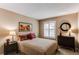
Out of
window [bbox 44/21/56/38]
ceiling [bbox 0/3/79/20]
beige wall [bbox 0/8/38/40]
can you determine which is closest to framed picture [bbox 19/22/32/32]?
beige wall [bbox 0/8/38/40]

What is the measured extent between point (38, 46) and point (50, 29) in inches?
16.3

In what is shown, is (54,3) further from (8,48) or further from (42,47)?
(8,48)

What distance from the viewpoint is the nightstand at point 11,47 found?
1373 millimetres

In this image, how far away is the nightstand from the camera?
137 cm

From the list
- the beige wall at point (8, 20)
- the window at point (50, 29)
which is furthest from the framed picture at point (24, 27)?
the window at point (50, 29)

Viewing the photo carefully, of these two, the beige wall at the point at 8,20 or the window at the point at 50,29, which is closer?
the beige wall at the point at 8,20

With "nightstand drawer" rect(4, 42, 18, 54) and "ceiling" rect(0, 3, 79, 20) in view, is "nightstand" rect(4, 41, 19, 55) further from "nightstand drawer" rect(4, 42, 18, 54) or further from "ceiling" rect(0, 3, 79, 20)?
"ceiling" rect(0, 3, 79, 20)

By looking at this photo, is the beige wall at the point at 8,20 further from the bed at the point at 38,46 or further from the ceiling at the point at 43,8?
the bed at the point at 38,46

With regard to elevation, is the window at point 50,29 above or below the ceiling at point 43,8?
below

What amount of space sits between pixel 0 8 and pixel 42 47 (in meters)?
1.01

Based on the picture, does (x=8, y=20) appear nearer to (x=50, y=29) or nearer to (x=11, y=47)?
(x=11, y=47)

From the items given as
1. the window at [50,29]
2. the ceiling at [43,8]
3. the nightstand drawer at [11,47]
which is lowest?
the nightstand drawer at [11,47]

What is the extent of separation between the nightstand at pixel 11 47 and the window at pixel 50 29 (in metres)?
0.62

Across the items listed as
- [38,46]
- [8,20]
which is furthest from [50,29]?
[8,20]
